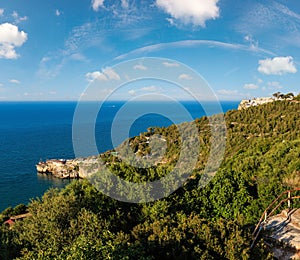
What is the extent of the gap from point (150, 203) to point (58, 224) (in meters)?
3.54

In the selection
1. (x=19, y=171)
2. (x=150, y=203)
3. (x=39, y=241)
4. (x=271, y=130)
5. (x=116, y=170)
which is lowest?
(x=19, y=171)

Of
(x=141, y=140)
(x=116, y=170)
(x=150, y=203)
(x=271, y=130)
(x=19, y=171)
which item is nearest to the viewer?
(x=150, y=203)

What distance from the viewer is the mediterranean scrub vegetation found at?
20.6ft

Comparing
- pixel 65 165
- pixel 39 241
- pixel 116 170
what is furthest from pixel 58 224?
pixel 65 165

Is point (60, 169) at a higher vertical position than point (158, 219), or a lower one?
lower

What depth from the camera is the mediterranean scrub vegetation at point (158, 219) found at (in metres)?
6.29

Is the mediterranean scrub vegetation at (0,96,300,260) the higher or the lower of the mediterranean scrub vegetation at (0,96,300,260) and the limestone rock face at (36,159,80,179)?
the higher

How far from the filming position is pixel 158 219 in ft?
31.4

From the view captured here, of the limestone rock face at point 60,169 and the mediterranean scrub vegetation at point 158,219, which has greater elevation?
the mediterranean scrub vegetation at point 158,219

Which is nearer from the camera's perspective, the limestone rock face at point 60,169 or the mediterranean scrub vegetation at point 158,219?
the mediterranean scrub vegetation at point 158,219

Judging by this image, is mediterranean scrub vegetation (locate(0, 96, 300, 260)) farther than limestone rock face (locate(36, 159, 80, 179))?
No

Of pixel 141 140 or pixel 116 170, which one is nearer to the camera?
pixel 116 170

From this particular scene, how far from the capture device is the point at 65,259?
4938 mm

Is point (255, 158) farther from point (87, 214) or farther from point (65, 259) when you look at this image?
point (65, 259)
